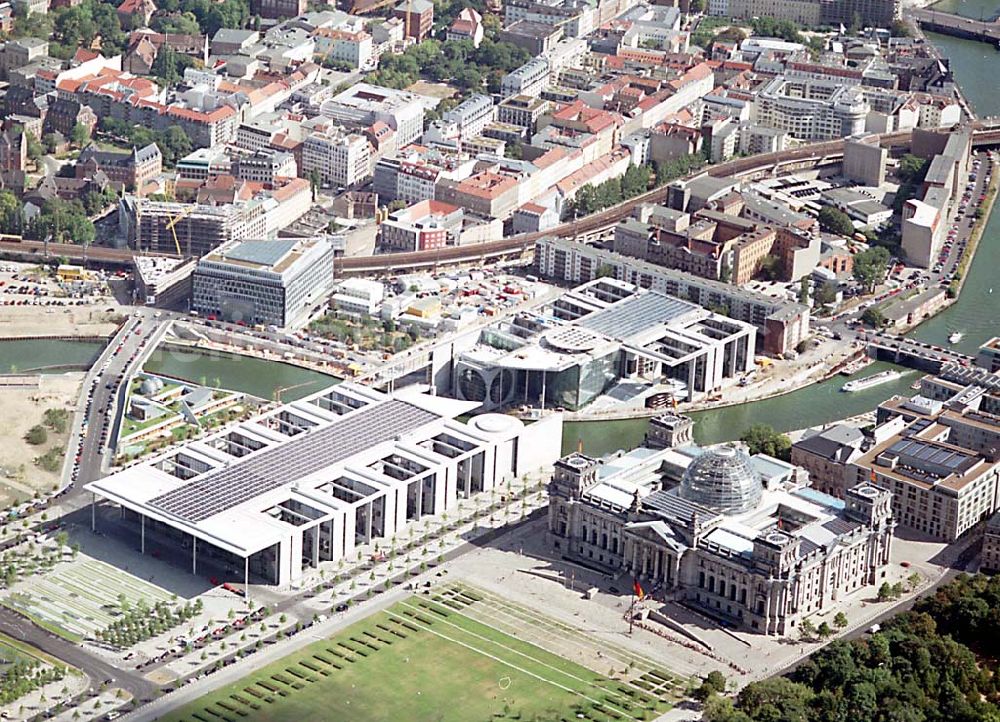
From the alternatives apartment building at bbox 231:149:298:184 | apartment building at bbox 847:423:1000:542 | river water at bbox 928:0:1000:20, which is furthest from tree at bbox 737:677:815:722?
river water at bbox 928:0:1000:20

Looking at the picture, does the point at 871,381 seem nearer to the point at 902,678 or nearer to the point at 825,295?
the point at 825,295

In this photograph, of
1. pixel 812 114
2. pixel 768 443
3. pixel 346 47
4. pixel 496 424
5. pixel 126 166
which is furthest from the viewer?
pixel 346 47

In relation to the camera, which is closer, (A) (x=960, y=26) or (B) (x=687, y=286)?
(B) (x=687, y=286)

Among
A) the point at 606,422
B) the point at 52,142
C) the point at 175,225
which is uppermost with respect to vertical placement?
the point at 175,225

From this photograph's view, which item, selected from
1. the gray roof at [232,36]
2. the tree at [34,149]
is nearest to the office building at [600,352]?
the tree at [34,149]

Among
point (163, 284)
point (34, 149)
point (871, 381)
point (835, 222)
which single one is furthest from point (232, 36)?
point (871, 381)

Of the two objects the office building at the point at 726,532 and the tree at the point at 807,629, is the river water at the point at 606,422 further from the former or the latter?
the tree at the point at 807,629

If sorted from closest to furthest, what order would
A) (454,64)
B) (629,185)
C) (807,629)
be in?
1. (807,629)
2. (629,185)
3. (454,64)

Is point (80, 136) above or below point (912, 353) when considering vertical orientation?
above
